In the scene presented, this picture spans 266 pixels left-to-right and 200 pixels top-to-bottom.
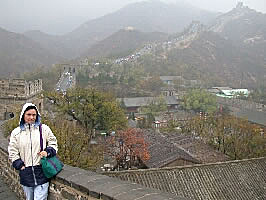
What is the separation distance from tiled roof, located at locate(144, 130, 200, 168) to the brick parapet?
14.1 meters

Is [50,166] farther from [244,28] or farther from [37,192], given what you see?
[244,28]

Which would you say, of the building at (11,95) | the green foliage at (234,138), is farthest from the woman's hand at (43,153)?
the green foliage at (234,138)

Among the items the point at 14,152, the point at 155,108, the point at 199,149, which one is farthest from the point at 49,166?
the point at 155,108

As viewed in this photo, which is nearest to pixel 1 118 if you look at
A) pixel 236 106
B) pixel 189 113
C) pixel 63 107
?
pixel 63 107

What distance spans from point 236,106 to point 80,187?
191 feet

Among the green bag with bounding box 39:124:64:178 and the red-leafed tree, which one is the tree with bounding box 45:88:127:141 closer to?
the red-leafed tree

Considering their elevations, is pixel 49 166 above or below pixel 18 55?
below

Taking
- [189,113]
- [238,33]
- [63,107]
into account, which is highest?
[238,33]

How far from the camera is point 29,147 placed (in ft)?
12.5

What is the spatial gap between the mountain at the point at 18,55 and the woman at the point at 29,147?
86.2 meters

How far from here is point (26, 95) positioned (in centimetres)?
1989

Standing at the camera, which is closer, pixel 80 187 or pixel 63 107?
pixel 80 187

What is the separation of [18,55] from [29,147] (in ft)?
366

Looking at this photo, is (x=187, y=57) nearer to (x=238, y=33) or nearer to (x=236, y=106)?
(x=236, y=106)
